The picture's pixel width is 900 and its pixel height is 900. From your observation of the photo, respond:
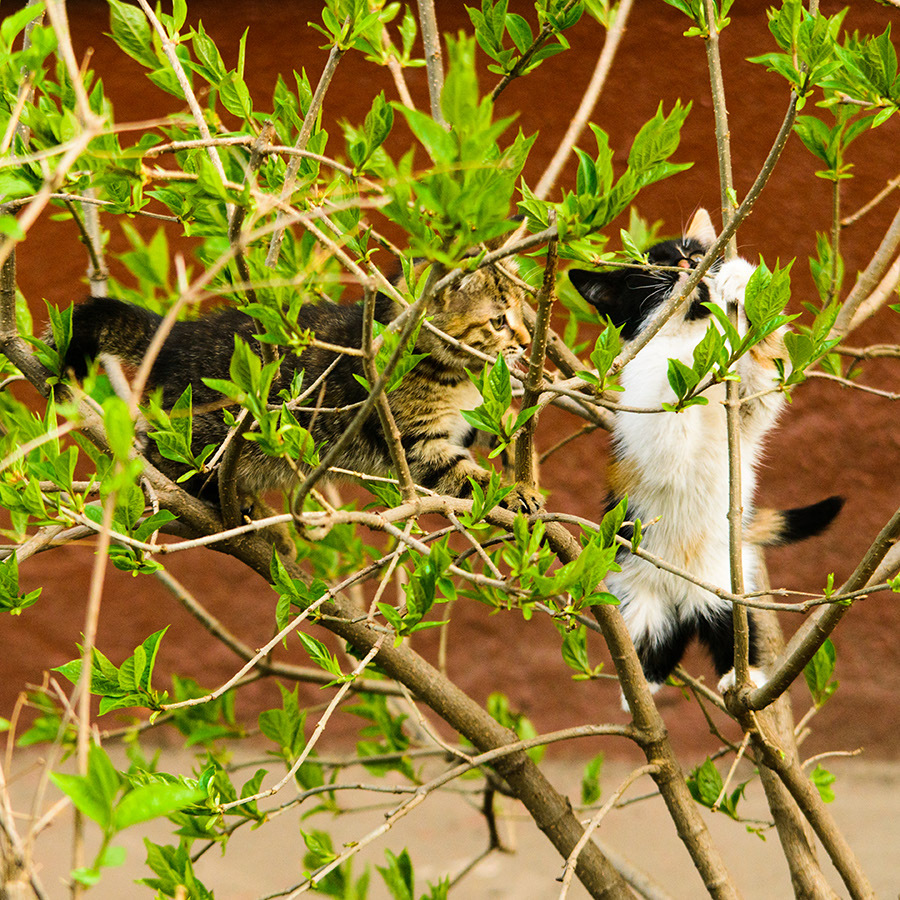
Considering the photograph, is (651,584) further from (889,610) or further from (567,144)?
(889,610)

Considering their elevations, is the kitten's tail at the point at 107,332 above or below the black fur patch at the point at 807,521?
above

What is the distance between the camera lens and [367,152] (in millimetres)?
814

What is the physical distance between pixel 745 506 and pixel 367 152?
1.03 m

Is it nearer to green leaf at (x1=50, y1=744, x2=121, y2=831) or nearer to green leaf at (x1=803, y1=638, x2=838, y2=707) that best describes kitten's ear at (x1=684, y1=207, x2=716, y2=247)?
green leaf at (x1=803, y1=638, x2=838, y2=707)

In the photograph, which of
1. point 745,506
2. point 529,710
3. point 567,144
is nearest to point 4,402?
point 567,144

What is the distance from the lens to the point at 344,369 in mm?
1614

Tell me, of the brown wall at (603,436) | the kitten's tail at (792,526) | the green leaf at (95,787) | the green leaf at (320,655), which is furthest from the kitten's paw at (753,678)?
the green leaf at (95,787)

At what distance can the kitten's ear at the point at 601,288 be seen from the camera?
1.63 meters

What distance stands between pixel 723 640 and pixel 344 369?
0.78 metres

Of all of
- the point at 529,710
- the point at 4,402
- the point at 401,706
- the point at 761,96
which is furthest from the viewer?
the point at 529,710

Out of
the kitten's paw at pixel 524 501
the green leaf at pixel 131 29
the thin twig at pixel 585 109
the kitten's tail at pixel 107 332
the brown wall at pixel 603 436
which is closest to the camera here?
the thin twig at pixel 585 109

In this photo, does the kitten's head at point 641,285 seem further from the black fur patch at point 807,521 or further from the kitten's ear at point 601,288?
the black fur patch at point 807,521

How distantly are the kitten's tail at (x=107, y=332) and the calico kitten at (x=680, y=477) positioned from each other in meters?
0.72

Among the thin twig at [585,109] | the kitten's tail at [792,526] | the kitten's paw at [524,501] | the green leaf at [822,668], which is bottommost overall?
the green leaf at [822,668]
